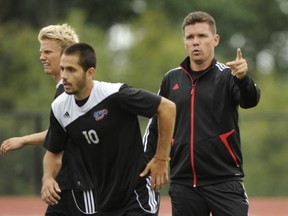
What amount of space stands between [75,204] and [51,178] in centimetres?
80

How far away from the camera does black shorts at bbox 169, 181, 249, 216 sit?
25.2 ft

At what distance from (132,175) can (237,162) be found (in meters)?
1.04

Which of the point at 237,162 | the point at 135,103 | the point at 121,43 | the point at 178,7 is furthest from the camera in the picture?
the point at 178,7

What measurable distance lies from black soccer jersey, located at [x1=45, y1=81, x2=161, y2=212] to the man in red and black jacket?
2.08ft

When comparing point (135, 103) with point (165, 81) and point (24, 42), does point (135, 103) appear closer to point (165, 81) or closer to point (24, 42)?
point (165, 81)

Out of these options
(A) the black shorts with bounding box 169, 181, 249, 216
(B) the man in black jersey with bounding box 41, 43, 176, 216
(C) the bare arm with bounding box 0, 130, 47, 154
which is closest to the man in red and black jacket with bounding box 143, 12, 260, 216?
(A) the black shorts with bounding box 169, 181, 249, 216

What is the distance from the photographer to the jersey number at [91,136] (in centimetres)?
712

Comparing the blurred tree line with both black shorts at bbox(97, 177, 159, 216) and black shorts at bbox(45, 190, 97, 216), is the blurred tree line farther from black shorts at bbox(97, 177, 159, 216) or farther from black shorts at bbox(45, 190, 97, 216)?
black shorts at bbox(97, 177, 159, 216)

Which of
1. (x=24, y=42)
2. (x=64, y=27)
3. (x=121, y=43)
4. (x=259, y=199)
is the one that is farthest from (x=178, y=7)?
(x=64, y=27)

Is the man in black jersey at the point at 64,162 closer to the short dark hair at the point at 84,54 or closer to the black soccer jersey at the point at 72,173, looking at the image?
the black soccer jersey at the point at 72,173

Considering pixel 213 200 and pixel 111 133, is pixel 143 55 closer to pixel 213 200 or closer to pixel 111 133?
pixel 213 200

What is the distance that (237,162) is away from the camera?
774cm

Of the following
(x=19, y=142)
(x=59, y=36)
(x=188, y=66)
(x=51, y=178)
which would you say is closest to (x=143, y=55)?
(x=59, y=36)

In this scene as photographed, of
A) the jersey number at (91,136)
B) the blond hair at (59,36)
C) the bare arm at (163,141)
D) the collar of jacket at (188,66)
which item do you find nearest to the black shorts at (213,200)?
the bare arm at (163,141)
